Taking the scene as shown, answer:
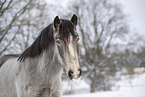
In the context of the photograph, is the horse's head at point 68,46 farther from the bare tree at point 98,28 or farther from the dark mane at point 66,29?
the bare tree at point 98,28

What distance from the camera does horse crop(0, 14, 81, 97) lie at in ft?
5.50

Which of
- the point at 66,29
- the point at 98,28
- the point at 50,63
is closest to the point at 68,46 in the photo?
the point at 66,29

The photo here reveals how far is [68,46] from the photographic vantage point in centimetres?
163

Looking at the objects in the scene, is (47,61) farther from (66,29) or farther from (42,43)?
(66,29)

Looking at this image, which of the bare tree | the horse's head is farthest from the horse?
the bare tree

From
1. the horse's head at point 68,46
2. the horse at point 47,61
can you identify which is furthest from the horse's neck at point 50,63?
the horse's head at point 68,46

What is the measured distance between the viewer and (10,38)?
7809mm

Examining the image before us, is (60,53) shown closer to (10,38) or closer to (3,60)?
(3,60)

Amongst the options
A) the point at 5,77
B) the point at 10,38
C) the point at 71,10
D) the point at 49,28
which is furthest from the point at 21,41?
the point at 71,10

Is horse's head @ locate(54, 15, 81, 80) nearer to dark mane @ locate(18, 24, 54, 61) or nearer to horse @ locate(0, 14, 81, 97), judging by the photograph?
horse @ locate(0, 14, 81, 97)

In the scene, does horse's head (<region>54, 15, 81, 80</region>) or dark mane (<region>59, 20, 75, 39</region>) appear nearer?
horse's head (<region>54, 15, 81, 80</region>)

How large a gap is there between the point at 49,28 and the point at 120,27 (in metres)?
16.0

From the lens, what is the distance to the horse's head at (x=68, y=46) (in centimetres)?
151

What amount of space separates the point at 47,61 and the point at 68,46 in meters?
0.57
